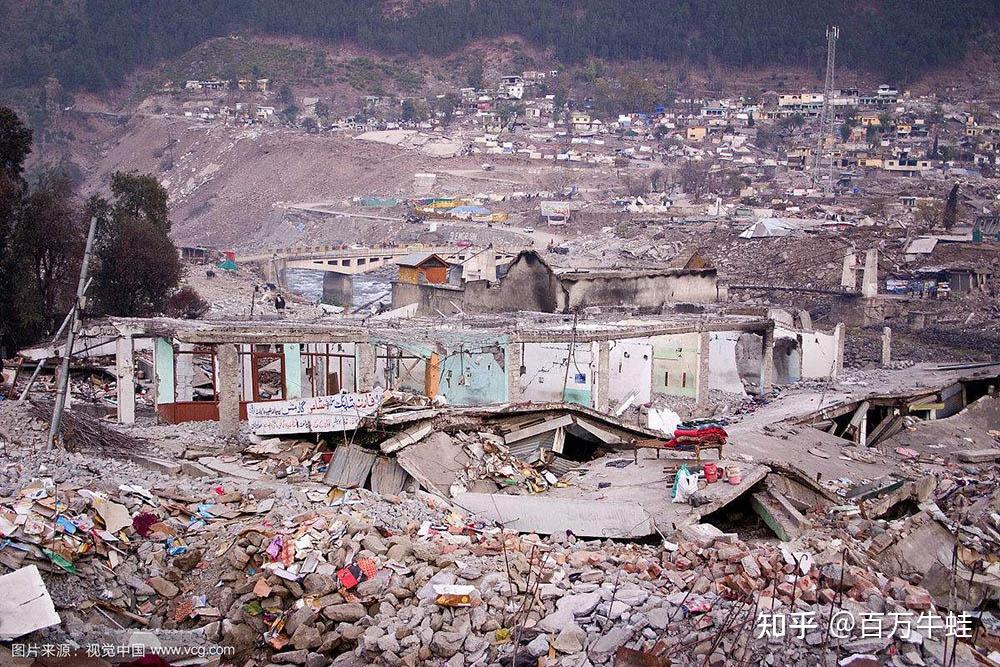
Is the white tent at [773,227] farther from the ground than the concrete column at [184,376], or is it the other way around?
the concrete column at [184,376]

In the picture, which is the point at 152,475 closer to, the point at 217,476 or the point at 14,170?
the point at 217,476

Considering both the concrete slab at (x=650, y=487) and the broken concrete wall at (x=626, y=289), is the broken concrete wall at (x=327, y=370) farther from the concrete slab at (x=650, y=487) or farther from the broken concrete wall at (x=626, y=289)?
the broken concrete wall at (x=626, y=289)

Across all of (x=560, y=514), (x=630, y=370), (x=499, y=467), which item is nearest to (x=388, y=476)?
(x=499, y=467)

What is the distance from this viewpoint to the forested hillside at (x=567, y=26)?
9306 cm

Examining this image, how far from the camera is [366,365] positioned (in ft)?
42.8

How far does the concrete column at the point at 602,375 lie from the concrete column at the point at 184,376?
5349mm

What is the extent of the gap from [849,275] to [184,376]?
26680 millimetres

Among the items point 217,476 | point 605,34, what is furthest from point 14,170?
point 605,34

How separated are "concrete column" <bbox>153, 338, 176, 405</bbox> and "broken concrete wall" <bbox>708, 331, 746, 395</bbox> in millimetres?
8673

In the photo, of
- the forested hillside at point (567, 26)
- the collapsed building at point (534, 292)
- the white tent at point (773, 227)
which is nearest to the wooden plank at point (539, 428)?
the collapsed building at point (534, 292)

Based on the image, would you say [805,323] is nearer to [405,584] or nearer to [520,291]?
[520,291]

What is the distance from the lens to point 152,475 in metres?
8.93

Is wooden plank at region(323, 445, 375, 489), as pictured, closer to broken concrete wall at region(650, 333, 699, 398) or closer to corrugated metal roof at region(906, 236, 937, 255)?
broken concrete wall at region(650, 333, 699, 398)

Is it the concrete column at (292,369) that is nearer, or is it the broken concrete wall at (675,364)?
the concrete column at (292,369)
